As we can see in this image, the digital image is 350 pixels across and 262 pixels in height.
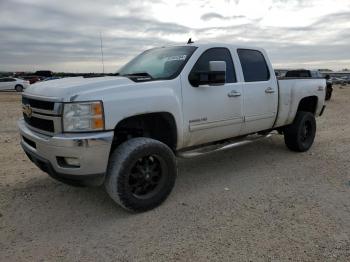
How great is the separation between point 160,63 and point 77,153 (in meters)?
1.92

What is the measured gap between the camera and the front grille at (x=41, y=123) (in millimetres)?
3795

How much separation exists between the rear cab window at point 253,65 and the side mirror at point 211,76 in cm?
106

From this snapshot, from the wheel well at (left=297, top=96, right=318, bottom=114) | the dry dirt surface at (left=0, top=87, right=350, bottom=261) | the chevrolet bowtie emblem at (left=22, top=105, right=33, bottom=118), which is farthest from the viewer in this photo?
the wheel well at (left=297, top=96, right=318, bottom=114)

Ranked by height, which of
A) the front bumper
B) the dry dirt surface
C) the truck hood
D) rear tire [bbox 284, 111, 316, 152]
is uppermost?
the truck hood

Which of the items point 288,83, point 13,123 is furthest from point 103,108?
point 13,123

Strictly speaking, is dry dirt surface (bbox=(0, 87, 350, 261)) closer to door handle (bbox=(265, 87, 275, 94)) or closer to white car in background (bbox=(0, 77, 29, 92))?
door handle (bbox=(265, 87, 275, 94))

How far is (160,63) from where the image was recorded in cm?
496

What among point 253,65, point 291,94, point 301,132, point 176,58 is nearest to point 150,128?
point 176,58

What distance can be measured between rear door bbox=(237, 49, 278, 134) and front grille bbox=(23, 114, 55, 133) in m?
2.78

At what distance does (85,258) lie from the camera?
10.6 feet

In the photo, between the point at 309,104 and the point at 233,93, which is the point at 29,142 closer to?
the point at 233,93

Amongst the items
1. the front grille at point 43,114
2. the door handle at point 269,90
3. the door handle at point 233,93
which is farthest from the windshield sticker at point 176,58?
the front grille at point 43,114

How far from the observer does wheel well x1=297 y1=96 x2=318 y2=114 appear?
714 cm

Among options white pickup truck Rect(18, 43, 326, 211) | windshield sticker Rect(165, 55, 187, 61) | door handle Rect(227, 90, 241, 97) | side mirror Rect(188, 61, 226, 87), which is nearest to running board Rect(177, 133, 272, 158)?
white pickup truck Rect(18, 43, 326, 211)
